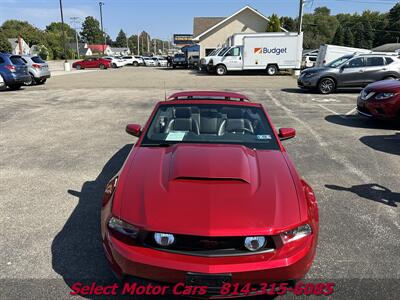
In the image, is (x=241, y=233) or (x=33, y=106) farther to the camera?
(x=33, y=106)

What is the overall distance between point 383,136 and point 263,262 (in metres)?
7.01

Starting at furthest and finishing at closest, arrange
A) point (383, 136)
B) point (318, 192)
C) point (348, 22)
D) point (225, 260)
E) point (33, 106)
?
point (348, 22)
point (33, 106)
point (383, 136)
point (318, 192)
point (225, 260)

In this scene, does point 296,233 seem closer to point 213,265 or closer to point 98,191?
point 213,265

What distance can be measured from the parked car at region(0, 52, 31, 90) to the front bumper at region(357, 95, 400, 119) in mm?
14898

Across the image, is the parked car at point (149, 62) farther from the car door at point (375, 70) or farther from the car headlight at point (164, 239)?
the car headlight at point (164, 239)

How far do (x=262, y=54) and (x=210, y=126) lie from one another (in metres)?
24.8

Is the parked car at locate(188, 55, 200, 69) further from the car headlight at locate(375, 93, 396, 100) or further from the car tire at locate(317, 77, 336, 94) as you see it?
the car headlight at locate(375, 93, 396, 100)

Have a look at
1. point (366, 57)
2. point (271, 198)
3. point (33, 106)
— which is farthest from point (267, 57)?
point (271, 198)

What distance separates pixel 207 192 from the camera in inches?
106

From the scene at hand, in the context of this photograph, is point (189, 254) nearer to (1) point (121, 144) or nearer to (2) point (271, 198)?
(2) point (271, 198)

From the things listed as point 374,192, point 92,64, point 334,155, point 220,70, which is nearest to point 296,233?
point 374,192

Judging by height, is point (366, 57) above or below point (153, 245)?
above

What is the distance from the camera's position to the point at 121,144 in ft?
24.1

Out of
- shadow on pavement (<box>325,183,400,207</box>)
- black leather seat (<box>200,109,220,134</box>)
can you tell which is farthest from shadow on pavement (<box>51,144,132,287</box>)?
shadow on pavement (<box>325,183,400,207</box>)
